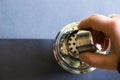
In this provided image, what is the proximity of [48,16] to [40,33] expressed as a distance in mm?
35

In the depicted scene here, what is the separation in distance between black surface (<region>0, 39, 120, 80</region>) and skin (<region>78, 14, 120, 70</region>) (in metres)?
0.07

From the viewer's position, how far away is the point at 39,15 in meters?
0.43

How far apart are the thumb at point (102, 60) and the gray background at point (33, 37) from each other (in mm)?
76

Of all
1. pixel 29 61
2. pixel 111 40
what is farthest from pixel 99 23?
pixel 29 61

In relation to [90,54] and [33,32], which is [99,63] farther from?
[33,32]

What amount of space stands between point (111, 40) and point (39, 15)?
146 mm

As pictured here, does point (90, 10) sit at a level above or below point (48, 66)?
above

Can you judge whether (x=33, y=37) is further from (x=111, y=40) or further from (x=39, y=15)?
(x=111, y=40)

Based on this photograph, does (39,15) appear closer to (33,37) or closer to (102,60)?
(33,37)

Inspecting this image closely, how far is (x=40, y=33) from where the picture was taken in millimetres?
431

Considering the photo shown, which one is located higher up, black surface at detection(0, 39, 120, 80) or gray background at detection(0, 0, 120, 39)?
gray background at detection(0, 0, 120, 39)

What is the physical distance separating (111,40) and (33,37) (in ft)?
0.47

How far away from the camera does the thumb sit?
0.35 m

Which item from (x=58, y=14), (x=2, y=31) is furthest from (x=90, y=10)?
(x=2, y=31)
